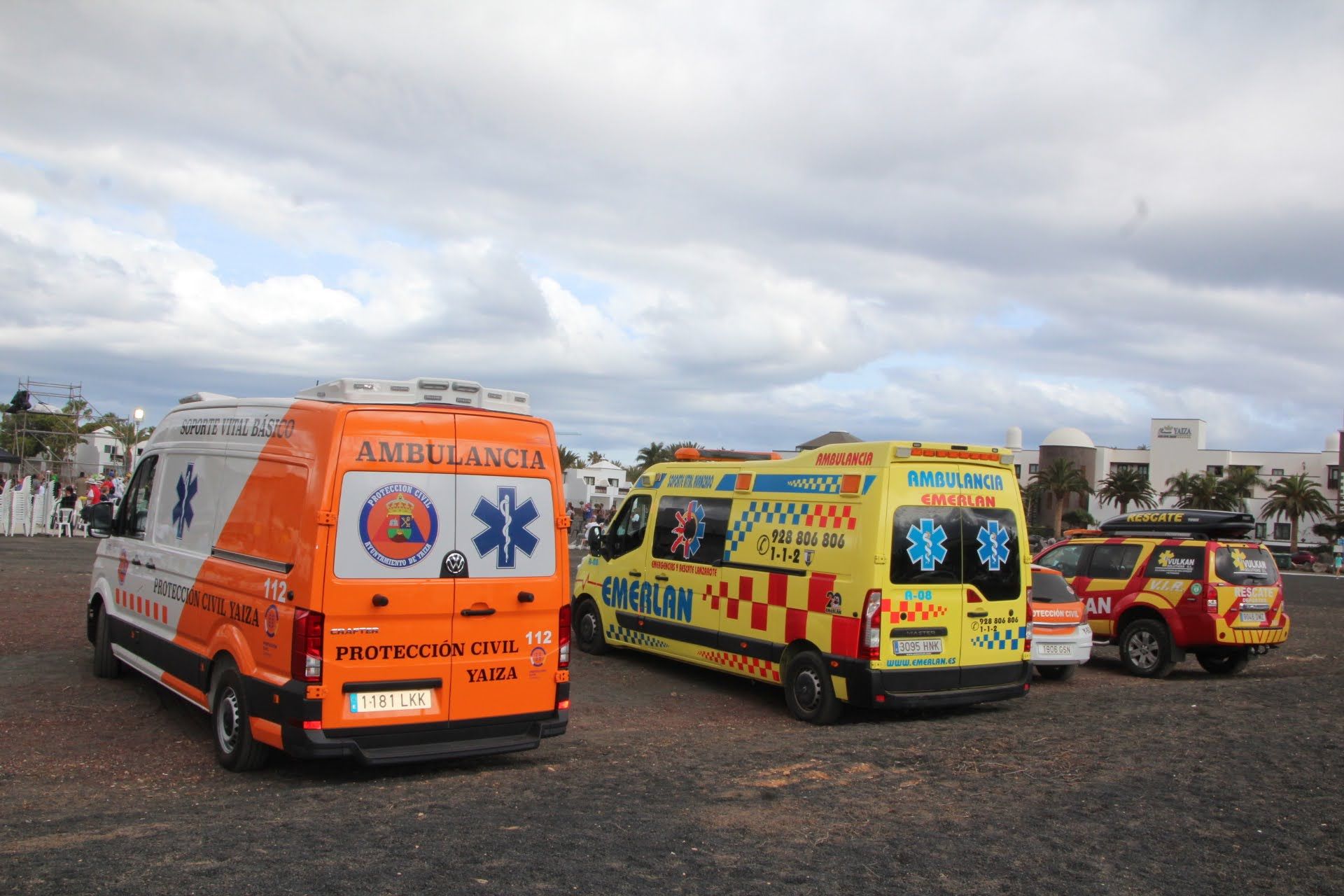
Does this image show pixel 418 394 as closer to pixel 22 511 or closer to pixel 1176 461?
pixel 22 511

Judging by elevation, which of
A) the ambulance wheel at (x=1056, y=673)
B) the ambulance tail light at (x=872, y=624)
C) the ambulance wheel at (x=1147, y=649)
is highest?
the ambulance tail light at (x=872, y=624)

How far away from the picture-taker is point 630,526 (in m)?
12.1

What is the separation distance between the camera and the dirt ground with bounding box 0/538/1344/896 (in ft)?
15.6

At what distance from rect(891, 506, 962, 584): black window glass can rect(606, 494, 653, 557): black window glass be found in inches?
144

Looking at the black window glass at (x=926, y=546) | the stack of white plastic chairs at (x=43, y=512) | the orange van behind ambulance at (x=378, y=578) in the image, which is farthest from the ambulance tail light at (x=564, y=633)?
the stack of white plastic chairs at (x=43, y=512)

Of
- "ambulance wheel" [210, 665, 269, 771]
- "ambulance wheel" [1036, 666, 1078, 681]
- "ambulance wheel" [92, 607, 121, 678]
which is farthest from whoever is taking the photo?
"ambulance wheel" [1036, 666, 1078, 681]

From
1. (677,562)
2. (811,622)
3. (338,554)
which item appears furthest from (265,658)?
(677,562)

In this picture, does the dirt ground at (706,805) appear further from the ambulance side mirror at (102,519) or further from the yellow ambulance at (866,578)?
the ambulance side mirror at (102,519)

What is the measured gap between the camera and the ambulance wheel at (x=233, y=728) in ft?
21.7

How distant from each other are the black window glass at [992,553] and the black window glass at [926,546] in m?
0.12

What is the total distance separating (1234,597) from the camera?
40.8 ft

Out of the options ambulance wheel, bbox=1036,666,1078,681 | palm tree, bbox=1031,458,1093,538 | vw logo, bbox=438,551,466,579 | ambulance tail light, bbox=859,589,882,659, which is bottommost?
ambulance wheel, bbox=1036,666,1078,681

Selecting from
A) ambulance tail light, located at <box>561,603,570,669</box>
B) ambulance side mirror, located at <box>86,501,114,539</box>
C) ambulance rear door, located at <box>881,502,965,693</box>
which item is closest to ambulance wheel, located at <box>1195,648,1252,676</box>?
ambulance rear door, located at <box>881,502,965,693</box>

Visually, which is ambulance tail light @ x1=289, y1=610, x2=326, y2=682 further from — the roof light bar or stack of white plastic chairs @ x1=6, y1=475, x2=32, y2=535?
stack of white plastic chairs @ x1=6, y1=475, x2=32, y2=535
